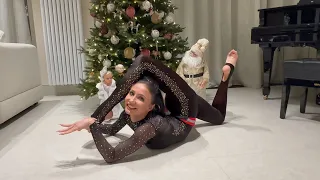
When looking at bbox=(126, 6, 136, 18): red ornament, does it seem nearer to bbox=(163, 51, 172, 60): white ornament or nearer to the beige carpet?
bbox=(163, 51, 172, 60): white ornament

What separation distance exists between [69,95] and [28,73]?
0.79 meters

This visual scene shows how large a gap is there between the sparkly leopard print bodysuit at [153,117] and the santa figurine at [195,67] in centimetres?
73

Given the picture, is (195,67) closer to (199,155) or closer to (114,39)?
(114,39)

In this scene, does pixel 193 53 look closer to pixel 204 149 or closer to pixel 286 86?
pixel 286 86

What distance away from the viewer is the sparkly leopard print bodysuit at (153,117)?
1398 mm

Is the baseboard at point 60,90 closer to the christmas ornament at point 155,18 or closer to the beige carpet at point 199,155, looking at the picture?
the beige carpet at point 199,155

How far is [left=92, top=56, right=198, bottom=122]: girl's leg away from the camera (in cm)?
151

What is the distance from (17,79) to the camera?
2.41 m

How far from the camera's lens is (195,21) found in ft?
11.3

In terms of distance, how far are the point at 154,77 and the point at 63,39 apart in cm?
202

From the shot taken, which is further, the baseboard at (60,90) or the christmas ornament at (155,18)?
the baseboard at (60,90)

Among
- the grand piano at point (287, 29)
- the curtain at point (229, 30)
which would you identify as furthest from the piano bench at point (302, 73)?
the curtain at point (229, 30)

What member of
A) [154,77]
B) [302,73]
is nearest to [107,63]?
[154,77]

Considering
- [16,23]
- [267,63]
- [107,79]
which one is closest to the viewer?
[107,79]
